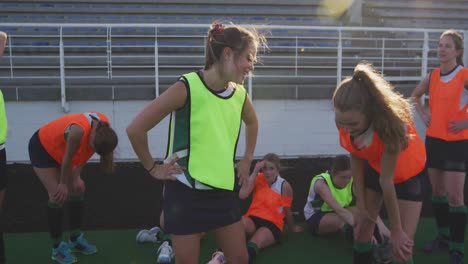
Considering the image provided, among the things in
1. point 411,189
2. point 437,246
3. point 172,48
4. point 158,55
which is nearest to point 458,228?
point 437,246

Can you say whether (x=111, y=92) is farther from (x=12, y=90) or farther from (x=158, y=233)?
(x=158, y=233)

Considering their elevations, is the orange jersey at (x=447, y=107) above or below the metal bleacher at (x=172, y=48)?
below

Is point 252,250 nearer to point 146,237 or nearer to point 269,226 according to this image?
point 269,226

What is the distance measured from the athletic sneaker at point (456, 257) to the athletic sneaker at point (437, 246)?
423 millimetres

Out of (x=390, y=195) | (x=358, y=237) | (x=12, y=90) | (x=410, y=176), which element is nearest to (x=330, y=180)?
(x=358, y=237)

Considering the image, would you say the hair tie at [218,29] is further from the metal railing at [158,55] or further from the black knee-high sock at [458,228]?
the metal railing at [158,55]

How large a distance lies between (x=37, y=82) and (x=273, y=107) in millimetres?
4215

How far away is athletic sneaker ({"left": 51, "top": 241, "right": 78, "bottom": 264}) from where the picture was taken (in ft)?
11.8

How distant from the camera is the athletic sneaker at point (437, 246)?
3.83 meters

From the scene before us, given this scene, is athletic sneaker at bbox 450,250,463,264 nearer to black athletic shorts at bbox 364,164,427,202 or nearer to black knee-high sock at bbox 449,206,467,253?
black knee-high sock at bbox 449,206,467,253

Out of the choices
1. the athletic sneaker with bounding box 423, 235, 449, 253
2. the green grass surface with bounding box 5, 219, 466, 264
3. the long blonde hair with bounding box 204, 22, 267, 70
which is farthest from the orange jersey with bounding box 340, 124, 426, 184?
the athletic sneaker with bounding box 423, 235, 449, 253

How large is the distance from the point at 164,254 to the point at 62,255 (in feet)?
2.65

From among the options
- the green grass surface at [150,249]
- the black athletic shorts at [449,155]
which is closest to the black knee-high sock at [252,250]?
the green grass surface at [150,249]

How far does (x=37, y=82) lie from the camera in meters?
8.08
